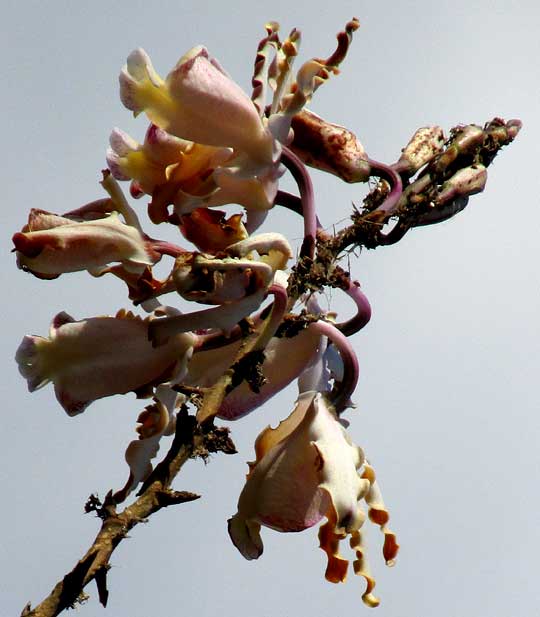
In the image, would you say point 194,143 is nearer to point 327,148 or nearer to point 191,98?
point 191,98

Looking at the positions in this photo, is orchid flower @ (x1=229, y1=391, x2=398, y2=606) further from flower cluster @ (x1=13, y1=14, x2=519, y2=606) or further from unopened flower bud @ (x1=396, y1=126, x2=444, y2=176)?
unopened flower bud @ (x1=396, y1=126, x2=444, y2=176)

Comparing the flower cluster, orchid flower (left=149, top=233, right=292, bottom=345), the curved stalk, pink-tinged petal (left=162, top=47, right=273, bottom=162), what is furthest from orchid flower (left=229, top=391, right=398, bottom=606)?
pink-tinged petal (left=162, top=47, right=273, bottom=162)

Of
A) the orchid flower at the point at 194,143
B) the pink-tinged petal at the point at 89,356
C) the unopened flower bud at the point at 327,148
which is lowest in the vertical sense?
the pink-tinged petal at the point at 89,356

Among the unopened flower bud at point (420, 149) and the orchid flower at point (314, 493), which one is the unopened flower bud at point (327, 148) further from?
the orchid flower at point (314, 493)

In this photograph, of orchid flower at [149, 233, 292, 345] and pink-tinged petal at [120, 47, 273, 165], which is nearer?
orchid flower at [149, 233, 292, 345]

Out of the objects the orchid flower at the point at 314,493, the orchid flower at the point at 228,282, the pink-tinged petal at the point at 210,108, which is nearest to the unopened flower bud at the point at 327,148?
the pink-tinged petal at the point at 210,108

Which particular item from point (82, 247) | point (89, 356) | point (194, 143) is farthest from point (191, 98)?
point (89, 356)

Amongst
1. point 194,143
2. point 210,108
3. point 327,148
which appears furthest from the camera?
point 327,148

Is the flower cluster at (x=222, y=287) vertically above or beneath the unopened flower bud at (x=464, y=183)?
beneath
